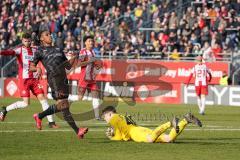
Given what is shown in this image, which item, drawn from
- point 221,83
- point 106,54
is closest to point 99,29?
point 106,54

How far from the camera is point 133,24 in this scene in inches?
1729

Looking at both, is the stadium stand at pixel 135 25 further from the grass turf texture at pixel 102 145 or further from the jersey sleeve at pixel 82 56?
the grass turf texture at pixel 102 145

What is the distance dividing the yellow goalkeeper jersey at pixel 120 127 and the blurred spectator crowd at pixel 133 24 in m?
20.9

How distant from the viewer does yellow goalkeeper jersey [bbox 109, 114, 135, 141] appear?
16.9 metres

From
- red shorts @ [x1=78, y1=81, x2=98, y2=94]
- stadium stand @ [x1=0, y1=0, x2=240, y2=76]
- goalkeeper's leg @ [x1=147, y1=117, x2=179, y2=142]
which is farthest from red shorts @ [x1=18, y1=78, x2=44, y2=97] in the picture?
stadium stand @ [x1=0, y1=0, x2=240, y2=76]

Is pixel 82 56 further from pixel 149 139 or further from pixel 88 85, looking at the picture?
pixel 149 139

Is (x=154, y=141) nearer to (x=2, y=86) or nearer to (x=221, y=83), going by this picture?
(x=221, y=83)

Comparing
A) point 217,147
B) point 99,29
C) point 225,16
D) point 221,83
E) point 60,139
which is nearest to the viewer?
point 217,147

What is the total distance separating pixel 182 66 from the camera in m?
38.8

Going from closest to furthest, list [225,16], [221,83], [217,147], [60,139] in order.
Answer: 1. [217,147]
2. [60,139]
3. [221,83]
4. [225,16]

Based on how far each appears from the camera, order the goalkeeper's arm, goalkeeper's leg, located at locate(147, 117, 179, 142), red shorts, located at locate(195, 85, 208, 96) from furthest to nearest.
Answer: red shorts, located at locate(195, 85, 208, 96) < the goalkeeper's arm < goalkeeper's leg, located at locate(147, 117, 179, 142)

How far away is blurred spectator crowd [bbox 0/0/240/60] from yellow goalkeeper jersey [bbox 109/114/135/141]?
20.9 m

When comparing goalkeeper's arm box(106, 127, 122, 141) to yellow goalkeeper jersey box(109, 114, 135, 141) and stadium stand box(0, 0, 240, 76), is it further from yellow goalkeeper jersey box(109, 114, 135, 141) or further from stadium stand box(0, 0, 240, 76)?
stadium stand box(0, 0, 240, 76)

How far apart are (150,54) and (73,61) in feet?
74.6
